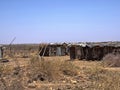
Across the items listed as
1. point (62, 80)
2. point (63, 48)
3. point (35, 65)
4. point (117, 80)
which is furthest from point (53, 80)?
point (63, 48)

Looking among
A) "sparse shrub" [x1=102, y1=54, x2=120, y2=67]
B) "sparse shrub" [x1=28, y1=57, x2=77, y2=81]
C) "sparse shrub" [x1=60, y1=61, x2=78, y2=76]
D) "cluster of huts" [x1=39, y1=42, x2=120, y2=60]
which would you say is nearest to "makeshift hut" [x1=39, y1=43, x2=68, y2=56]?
"cluster of huts" [x1=39, y1=42, x2=120, y2=60]

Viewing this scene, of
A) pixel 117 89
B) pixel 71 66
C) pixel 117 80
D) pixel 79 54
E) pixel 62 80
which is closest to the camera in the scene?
pixel 117 89

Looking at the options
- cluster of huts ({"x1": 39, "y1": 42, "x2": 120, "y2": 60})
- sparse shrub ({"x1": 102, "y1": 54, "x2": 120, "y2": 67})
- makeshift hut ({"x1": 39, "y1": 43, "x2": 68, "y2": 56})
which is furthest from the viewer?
makeshift hut ({"x1": 39, "y1": 43, "x2": 68, "y2": 56})

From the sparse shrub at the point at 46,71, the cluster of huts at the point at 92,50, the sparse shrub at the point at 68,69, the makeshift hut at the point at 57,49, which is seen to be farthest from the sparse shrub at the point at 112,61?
the makeshift hut at the point at 57,49

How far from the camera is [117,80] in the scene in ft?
32.8

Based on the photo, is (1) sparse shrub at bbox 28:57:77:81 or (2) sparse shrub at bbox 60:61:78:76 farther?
(2) sparse shrub at bbox 60:61:78:76

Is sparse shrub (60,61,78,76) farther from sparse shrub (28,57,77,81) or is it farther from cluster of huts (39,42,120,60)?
cluster of huts (39,42,120,60)

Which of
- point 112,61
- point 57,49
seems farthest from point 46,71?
point 57,49

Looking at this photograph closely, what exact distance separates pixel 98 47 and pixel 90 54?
55.8 inches

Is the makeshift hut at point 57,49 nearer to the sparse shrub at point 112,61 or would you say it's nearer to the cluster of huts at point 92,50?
the cluster of huts at point 92,50

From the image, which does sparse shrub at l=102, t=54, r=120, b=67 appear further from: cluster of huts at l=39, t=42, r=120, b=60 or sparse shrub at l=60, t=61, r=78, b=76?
sparse shrub at l=60, t=61, r=78, b=76

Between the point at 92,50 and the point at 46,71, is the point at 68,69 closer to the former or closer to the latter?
the point at 46,71

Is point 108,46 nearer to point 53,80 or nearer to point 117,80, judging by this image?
point 53,80

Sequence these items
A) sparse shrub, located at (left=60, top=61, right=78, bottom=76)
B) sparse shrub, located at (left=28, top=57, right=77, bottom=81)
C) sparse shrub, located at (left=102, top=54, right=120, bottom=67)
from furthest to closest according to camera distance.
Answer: sparse shrub, located at (left=102, top=54, right=120, bottom=67) < sparse shrub, located at (left=60, top=61, right=78, bottom=76) < sparse shrub, located at (left=28, top=57, right=77, bottom=81)
